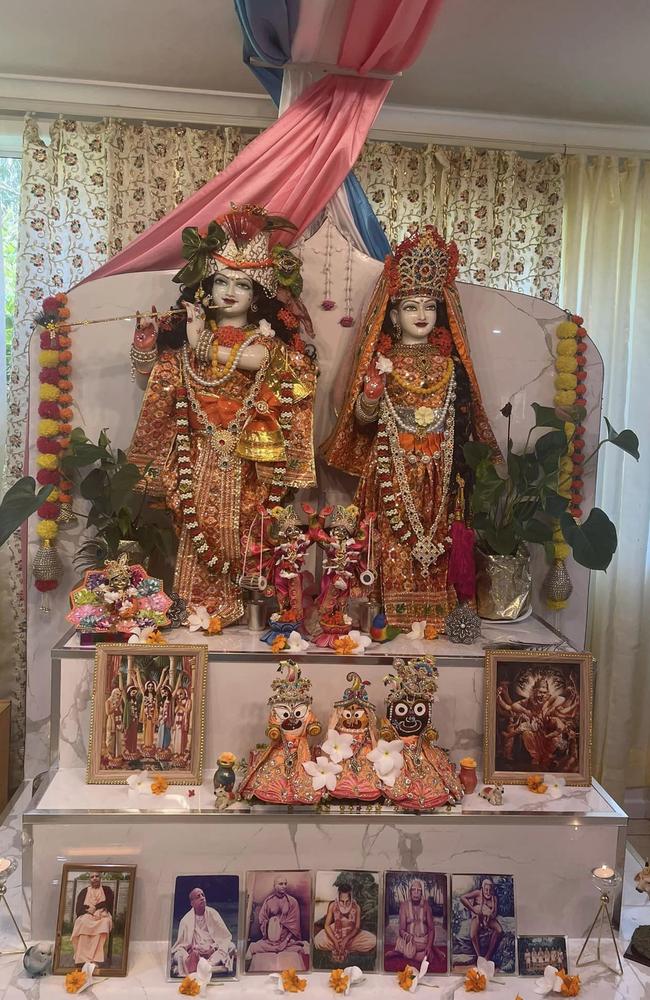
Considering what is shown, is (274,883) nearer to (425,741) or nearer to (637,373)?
(425,741)

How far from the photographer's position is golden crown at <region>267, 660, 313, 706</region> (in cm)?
241

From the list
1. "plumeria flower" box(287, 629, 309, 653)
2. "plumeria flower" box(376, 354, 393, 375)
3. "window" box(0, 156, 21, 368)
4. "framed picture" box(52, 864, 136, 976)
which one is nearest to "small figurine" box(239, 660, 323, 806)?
"plumeria flower" box(287, 629, 309, 653)

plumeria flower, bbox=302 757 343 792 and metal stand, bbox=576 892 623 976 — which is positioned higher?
plumeria flower, bbox=302 757 343 792

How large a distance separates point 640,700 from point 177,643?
264 centimetres

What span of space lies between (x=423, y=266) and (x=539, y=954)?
2.18 meters

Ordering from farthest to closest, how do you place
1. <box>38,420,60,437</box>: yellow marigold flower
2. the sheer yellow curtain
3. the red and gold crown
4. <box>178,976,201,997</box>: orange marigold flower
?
the sheer yellow curtain → <box>38,420,60,437</box>: yellow marigold flower → the red and gold crown → <box>178,976,201,997</box>: orange marigold flower

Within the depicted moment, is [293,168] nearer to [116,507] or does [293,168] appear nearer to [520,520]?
[116,507]

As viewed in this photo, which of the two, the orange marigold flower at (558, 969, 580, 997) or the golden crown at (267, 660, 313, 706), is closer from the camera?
the orange marigold flower at (558, 969, 580, 997)

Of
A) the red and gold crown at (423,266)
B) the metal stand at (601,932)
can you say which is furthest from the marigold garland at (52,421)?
the metal stand at (601,932)

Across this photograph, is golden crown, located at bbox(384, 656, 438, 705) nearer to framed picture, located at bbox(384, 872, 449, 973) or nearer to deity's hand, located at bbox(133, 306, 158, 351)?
framed picture, located at bbox(384, 872, 449, 973)

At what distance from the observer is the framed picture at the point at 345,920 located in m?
2.22

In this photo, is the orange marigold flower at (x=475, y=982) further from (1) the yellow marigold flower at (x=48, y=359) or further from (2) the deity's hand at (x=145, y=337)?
→ (1) the yellow marigold flower at (x=48, y=359)

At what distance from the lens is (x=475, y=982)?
2168mm

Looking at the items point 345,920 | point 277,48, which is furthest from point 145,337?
point 345,920
